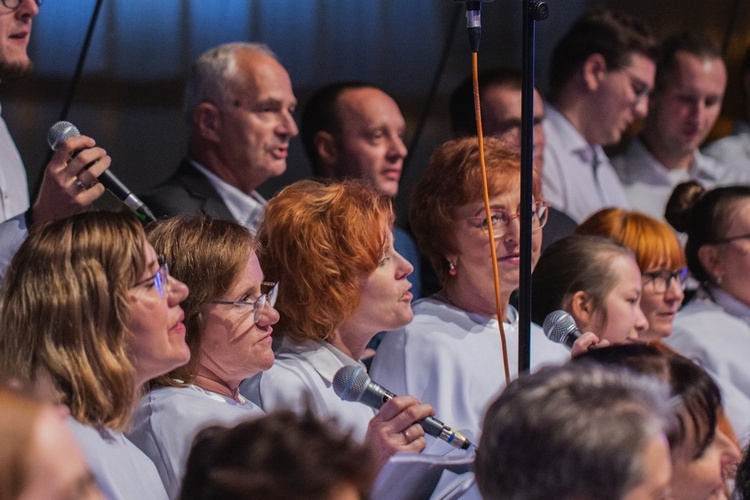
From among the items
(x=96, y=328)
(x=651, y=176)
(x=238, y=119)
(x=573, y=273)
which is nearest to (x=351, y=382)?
(x=96, y=328)

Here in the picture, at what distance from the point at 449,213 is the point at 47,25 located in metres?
1.64

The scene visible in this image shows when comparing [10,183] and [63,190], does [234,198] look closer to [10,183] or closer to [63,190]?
[10,183]

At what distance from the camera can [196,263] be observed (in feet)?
7.92

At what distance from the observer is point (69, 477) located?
1.29 m

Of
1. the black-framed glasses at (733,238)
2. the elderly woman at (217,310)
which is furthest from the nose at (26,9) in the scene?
the black-framed glasses at (733,238)

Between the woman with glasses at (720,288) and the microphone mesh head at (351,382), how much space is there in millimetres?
1619

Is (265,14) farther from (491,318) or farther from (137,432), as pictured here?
(137,432)

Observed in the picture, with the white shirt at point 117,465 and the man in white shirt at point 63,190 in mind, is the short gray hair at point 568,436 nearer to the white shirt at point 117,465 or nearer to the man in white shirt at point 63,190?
the white shirt at point 117,465

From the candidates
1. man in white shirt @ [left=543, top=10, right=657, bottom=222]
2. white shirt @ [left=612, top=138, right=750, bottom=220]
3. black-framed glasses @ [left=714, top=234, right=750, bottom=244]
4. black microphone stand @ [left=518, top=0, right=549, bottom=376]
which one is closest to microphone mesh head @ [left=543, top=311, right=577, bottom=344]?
black microphone stand @ [left=518, top=0, right=549, bottom=376]

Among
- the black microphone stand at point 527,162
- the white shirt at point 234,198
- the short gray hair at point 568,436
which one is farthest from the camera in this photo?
the white shirt at point 234,198

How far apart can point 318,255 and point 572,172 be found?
6.65 ft

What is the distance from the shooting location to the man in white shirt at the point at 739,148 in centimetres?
526

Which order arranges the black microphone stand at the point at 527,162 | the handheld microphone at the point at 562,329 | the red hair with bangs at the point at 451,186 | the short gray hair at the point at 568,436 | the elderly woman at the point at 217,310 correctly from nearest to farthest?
the short gray hair at the point at 568,436, the black microphone stand at the point at 527,162, the elderly woman at the point at 217,310, the handheld microphone at the point at 562,329, the red hair with bangs at the point at 451,186

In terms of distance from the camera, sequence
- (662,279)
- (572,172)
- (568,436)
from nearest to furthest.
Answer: (568,436) < (662,279) < (572,172)
